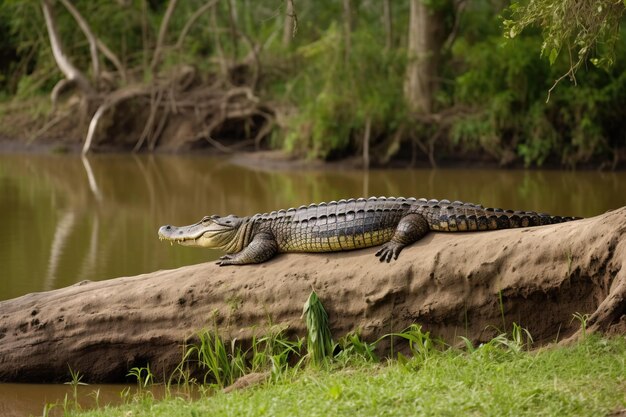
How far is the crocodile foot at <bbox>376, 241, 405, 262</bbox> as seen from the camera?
614 centimetres

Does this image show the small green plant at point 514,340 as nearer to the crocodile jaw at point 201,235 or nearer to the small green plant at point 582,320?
the small green plant at point 582,320

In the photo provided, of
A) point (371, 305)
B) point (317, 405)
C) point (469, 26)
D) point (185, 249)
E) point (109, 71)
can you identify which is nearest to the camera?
point (317, 405)

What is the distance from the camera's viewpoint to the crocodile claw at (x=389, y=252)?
20.1 ft

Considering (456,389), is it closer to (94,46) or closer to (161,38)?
(161,38)

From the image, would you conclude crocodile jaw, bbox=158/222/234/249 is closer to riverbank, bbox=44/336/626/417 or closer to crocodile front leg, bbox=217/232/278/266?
crocodile front leg, bbox=217/232/278/266

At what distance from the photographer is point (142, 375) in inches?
256

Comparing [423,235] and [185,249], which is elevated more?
[423,235]

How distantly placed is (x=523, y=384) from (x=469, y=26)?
59.7 ft

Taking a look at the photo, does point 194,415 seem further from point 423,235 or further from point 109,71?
point 109,71

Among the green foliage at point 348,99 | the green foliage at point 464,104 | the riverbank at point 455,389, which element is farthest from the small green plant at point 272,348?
the green foliage at point 348,99

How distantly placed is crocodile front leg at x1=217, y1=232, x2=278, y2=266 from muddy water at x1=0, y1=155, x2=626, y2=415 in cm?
305

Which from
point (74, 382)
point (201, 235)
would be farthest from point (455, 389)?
point (201, 235)

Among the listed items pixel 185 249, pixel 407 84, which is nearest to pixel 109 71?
pixel 407 84

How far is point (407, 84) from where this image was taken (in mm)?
19703
